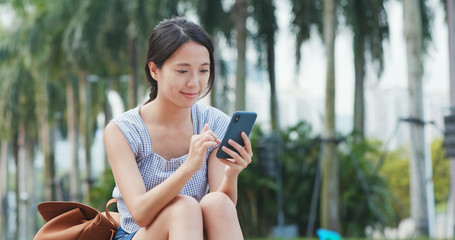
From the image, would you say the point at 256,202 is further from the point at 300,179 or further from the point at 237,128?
the point at 237,128

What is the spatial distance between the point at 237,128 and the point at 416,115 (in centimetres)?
961

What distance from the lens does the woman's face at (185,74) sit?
9.57 ft

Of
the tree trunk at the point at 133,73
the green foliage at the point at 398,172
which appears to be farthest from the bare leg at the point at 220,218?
the green foliage at the point at 398,172

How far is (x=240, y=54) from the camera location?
1627cm

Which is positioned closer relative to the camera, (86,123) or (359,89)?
(359,89)

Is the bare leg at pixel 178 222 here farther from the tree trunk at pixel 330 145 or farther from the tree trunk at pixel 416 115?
the tree trunk at pixel 330 145

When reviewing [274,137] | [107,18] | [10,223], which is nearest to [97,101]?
[107,18]

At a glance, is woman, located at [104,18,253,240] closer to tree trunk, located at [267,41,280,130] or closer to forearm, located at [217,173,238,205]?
forearm, located at [217,173,238,205]

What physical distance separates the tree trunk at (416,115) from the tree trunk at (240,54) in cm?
473

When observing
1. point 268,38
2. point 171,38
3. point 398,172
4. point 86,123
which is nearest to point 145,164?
point 171,38

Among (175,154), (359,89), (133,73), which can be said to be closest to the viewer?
(175,154)

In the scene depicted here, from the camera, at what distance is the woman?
2.80m

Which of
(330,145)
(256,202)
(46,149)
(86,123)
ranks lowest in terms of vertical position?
(256,202)

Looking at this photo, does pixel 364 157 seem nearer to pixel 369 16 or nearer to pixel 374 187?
pixel 374 187
